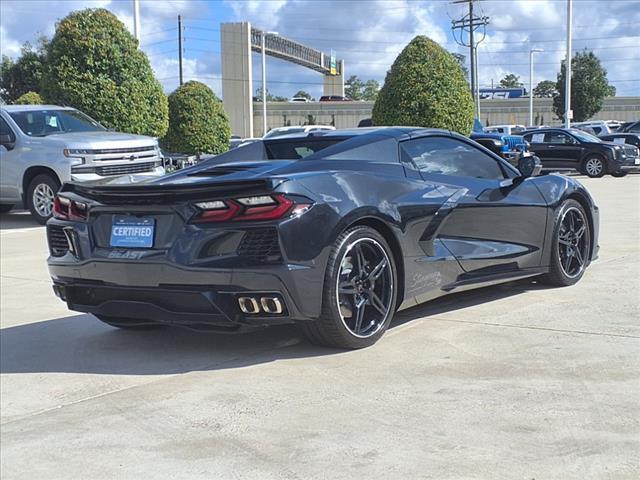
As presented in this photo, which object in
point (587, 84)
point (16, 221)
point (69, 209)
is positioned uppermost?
point (587, 84)

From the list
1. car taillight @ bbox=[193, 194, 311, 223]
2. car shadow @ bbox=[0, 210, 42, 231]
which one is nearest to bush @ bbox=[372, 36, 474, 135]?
car shadow @ bbox=[0, 210, 42, 231]

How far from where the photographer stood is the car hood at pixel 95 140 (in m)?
12.2

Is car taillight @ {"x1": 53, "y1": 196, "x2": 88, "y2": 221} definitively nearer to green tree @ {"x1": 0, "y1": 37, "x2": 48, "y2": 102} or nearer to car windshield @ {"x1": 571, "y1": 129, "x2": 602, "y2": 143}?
car windshield @ {"x1": 571, "y1": 129, "x2": 602, "y2": 143}

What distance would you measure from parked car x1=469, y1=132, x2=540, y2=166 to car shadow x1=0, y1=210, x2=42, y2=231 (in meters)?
11.8

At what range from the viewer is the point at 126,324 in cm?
523

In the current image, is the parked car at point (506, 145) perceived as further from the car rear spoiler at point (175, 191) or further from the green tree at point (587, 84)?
the green tree at point (587, 84)

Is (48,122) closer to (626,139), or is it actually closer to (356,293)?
(356,293)

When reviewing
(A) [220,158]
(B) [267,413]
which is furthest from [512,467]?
(A) [220,158]

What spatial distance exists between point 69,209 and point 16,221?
9695 millimetres

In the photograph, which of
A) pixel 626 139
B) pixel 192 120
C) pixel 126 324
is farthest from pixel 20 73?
pixel 126 324

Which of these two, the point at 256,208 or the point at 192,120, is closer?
the point at 256,208

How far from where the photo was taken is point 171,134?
73.3 ft

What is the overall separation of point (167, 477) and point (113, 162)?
994 centimetres

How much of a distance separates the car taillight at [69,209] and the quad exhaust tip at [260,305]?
4.13 ft
